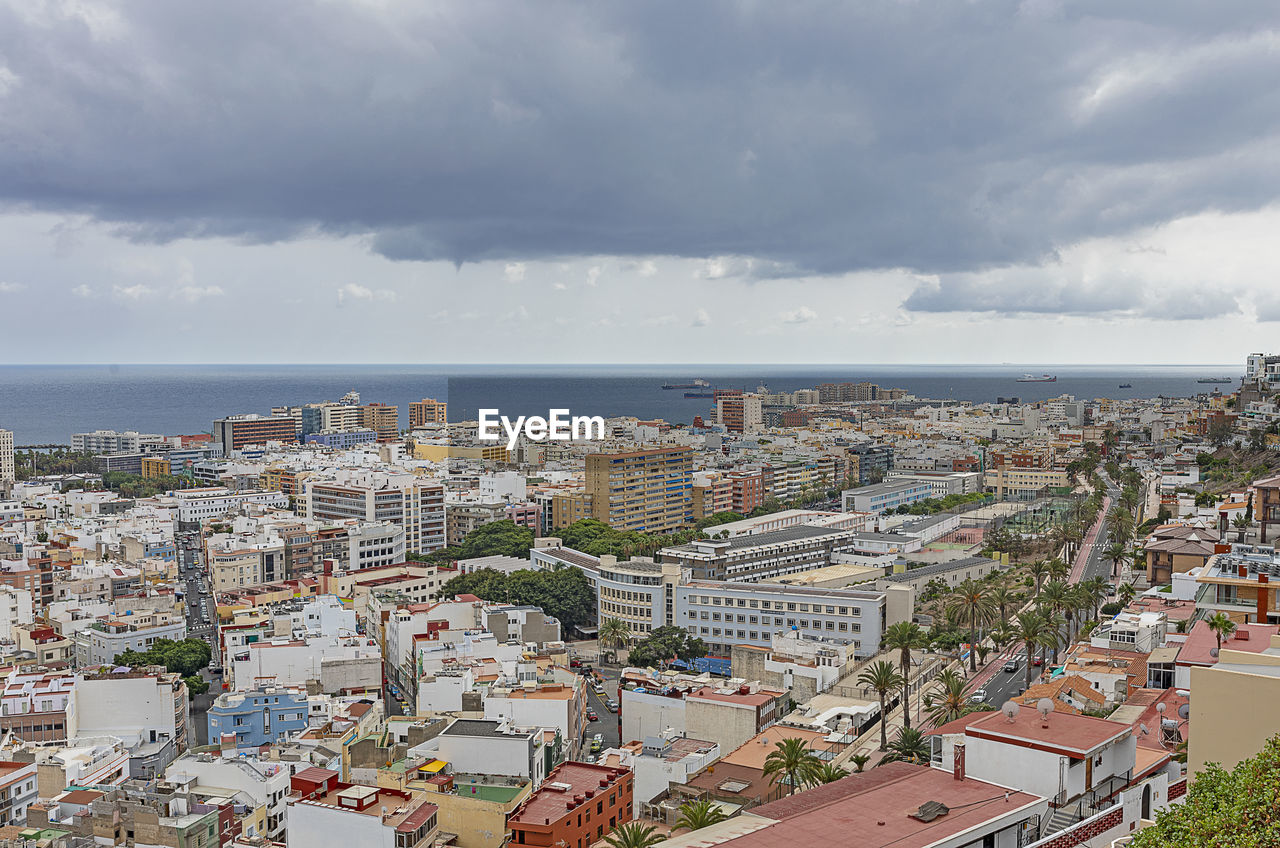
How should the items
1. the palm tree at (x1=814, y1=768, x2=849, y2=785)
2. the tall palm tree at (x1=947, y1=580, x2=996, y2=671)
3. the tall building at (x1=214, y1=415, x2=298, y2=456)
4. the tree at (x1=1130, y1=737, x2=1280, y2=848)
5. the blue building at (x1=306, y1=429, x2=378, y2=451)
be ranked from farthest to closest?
1. the blue building at (x1=306, y1=429, x2=378, y2=451)
2. the tall building at (x1=214, y1=415, x2=298, y2=456)
3. the tall palm tree at (x1=947, y1=580, x2=996, y2=671)
4. the palm tree at (x1=814, y1=768, x2=849, y2=785)
5. the tree at (x1=1130, y1=737, x2=1280, y2=848)

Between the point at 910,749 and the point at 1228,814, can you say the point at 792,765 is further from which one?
the point at 1228,814

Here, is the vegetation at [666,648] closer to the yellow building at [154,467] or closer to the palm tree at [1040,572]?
the palm tree at [1040,572]

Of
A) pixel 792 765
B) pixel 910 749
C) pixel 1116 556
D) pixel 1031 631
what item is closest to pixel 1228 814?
pixel 792 765

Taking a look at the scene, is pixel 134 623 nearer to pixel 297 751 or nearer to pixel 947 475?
pixel 297 751

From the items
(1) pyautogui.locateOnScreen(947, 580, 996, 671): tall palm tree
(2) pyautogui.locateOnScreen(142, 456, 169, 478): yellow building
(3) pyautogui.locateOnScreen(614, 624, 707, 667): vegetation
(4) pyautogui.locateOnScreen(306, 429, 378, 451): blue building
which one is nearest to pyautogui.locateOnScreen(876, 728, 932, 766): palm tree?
(1) pyautogui.locateOnScreen(947, 580, 996, 671): tall palm tree

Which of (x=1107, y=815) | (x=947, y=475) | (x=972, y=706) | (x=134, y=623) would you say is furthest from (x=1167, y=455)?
(x=1107, y=815)

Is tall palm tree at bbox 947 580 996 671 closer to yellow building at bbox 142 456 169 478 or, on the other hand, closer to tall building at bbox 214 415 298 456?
yellow building at bbox 142 456 169 478
